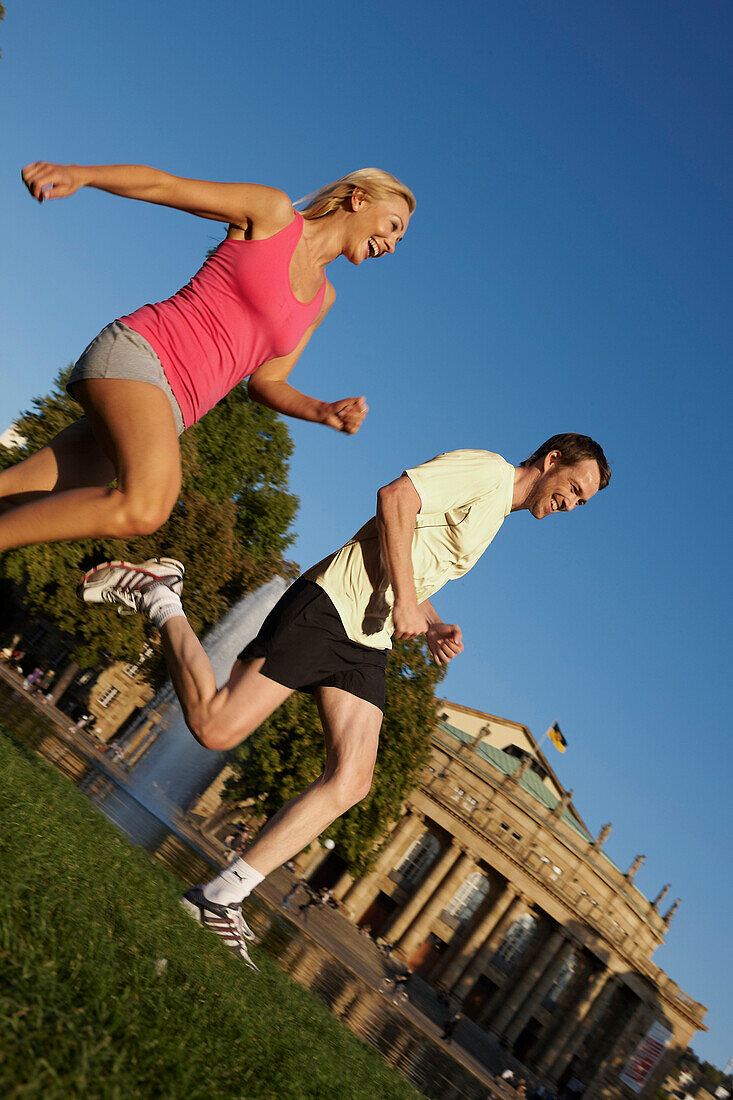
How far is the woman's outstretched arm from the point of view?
119 inches

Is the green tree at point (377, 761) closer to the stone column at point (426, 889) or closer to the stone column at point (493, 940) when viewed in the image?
the stone column at point (426, 889)

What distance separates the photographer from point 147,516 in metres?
3.18

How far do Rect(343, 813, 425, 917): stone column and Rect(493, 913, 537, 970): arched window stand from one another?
8.23m

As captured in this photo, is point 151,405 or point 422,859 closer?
point 151,405

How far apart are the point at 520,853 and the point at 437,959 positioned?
325 inches

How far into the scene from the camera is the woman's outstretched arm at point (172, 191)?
9.95 ft

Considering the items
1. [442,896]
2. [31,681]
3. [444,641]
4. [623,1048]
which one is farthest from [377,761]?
[623,1048]

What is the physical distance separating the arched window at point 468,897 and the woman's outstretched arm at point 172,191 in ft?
185

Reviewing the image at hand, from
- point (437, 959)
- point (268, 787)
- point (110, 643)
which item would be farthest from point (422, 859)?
point (110, 643)

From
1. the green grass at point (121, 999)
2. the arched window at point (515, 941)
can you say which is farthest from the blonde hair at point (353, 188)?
the arched window at point (515, 941)

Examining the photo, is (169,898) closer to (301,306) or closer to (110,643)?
(301,306)

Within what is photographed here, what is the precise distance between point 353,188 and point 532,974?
194ft

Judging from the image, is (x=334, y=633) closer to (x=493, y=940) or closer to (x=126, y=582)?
(x=126, y=582)

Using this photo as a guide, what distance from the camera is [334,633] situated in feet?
13.2
